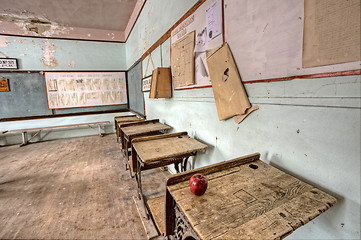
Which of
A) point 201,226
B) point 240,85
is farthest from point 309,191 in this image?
point 240,85

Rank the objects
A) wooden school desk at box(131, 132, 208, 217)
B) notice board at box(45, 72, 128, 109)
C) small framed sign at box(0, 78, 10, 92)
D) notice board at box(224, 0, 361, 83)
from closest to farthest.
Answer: notice board at box(224, 0, 361, 83) → wooden school desk at box(131, 132, 208, 217) → small framed sign at box(0, 78, 10, 92) → notice board at box(45, 72, 128, 109)

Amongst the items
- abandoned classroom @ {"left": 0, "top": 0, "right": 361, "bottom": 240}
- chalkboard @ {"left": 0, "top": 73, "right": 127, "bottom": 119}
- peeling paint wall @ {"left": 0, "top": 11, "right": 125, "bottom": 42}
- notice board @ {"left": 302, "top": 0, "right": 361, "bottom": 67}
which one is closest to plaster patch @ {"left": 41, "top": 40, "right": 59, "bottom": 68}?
peeling paint wall @ {"left": 0, "top": 11, "right": 125, "bottom": 42}

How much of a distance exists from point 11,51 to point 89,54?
6.03ft

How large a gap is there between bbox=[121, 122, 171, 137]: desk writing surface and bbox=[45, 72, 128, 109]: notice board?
3.37 m

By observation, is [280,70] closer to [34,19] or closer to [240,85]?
[240,85]

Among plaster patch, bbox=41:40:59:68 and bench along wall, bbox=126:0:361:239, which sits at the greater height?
plaster patch, bbox=41:40:59:68

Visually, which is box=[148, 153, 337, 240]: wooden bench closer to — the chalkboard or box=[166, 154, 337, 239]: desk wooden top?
box=[166, 154, 337, 239]: desk wooden top

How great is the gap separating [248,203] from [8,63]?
6397 millimetres

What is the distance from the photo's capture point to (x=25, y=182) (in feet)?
8.34

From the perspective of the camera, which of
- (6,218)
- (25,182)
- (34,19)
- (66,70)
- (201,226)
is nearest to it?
(201,226)

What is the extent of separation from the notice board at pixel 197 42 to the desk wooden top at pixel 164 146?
57 cm

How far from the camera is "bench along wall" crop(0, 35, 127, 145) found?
456 centimetres

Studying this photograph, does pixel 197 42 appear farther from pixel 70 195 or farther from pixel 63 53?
pixel 63 53

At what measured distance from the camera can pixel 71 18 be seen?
4379 millimetres
